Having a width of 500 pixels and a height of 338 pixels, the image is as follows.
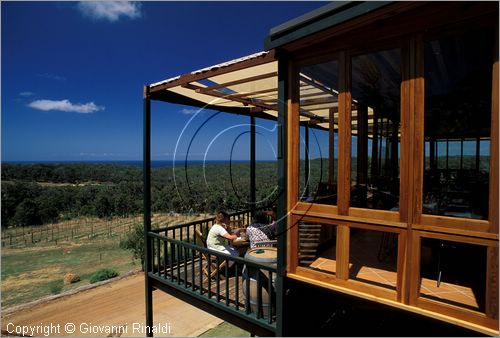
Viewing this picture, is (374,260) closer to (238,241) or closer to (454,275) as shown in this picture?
(454,275)

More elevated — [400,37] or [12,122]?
[12,122]

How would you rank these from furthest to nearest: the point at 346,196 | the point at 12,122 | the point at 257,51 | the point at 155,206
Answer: the point at 12,122, the point at 155,206, the point at 257,51, the point at 346,196

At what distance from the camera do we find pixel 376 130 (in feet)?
15.4

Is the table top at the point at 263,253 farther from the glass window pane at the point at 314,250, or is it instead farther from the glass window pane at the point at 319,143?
the glass window pane at the point at 319,143

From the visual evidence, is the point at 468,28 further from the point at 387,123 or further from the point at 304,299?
the point at 304,299

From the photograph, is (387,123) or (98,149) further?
(98,149)

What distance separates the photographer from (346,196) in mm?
2494

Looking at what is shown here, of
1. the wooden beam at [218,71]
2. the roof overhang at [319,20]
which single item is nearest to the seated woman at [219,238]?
the wooden beam at [218,71]

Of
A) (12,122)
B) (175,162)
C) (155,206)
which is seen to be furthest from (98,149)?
(175,162)

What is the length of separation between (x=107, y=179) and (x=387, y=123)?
2407 inches

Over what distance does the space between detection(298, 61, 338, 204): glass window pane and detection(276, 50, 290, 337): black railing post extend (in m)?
0.17

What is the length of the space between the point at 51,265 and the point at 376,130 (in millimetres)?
27455

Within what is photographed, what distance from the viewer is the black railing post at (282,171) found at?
9.02 ft

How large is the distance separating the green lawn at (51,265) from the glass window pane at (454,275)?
1869 centimetres
